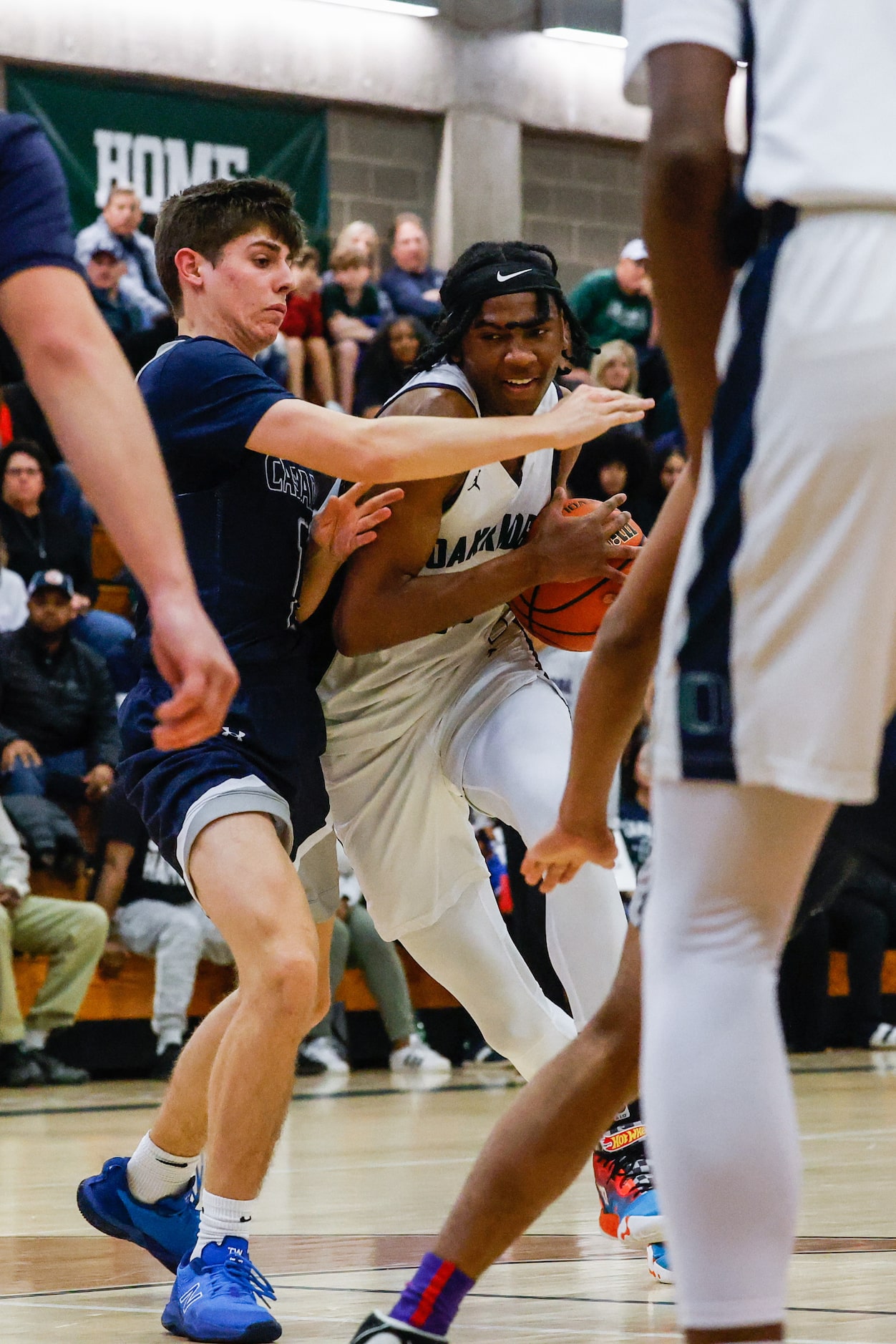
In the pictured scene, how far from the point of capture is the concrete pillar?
17.0m

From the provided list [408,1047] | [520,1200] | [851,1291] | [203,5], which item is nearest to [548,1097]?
[520,1200]

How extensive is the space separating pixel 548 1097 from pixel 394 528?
70.2 inches

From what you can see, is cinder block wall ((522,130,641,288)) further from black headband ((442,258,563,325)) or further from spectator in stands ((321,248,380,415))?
black headband ((442,258,563,325))

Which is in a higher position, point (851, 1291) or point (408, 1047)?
point (851, 1291)

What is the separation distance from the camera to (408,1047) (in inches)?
397

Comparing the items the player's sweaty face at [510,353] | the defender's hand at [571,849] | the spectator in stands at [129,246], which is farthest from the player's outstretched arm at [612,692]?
the spectator in stands at [129,246]

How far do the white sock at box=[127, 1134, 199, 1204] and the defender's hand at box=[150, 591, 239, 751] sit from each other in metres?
2.03

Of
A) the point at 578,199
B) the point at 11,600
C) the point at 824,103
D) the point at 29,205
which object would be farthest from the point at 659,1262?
the point at 578,199

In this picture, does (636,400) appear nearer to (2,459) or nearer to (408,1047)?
(408,1047)

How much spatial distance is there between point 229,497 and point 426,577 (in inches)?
19.6

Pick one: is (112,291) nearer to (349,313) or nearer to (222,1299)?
(349,313)

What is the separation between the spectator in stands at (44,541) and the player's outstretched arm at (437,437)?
7242 mm

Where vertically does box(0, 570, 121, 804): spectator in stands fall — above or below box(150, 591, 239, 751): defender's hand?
below

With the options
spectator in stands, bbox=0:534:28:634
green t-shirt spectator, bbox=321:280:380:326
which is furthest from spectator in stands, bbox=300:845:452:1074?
green t-shirt spectator, bbox=321:280:380:326
